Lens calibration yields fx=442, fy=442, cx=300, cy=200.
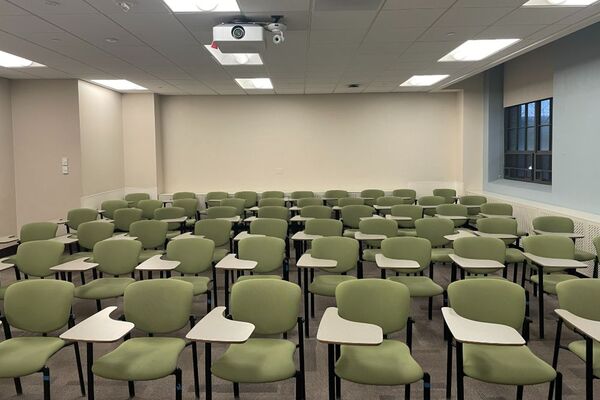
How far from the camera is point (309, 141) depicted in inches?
407

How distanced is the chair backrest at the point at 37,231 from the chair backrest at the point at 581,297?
5.88 meters

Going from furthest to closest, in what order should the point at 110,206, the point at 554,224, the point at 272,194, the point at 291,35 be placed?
the point at 272,194 → the point at 110,206 → the point at 554,224 → the point at 291,35

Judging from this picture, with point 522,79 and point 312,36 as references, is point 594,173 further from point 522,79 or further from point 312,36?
point 312,36

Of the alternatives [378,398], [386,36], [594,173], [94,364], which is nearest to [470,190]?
[594,173]

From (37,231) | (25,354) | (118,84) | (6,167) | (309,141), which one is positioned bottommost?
(25,354)

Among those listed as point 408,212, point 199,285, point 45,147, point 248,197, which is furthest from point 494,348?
point 45,147

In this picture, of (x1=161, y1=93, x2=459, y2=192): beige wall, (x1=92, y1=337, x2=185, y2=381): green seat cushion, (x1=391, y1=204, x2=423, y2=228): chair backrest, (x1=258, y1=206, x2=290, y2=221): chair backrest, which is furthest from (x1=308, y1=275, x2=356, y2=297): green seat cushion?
(x1=161, y1=93, x2=459, y2=192): beige wall

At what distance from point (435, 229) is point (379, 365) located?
11.1 feet

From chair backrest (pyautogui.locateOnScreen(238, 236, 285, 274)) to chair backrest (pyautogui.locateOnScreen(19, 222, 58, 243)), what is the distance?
9.71ft

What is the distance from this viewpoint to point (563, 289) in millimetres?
3146

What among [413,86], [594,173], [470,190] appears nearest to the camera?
[594,173]

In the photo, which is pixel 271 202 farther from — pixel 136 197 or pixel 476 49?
pixel 476 49

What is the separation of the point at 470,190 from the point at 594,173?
3790 mm

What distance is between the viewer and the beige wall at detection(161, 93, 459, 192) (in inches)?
403
